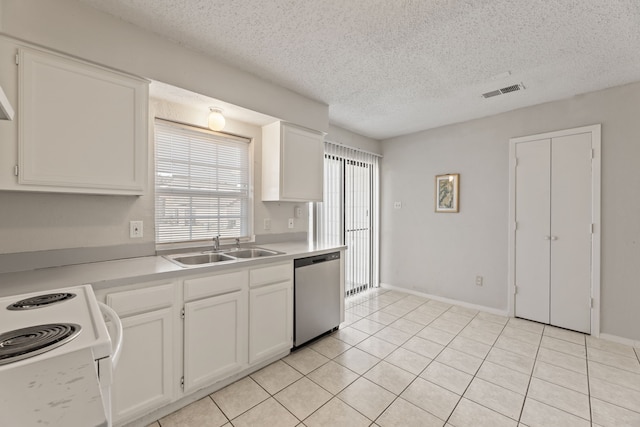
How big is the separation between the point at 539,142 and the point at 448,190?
1.12 m

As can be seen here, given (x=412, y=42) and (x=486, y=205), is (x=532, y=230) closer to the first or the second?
(x=486, y=205)

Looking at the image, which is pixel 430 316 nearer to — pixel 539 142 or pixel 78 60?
pixel 539 142

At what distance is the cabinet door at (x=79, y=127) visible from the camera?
149 cm

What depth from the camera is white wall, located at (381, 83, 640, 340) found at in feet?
8.73

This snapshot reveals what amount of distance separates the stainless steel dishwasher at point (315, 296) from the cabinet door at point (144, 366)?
1.06 meters

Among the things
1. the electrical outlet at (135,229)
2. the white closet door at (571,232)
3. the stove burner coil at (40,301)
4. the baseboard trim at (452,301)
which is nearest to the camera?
the stove burner coil at (40,301)

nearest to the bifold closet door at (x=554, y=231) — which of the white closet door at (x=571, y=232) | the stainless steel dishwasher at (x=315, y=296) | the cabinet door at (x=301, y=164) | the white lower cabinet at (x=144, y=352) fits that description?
the white closet door at (x=571, y=232)

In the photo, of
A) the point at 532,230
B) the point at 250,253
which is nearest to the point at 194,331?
the point at 250,253

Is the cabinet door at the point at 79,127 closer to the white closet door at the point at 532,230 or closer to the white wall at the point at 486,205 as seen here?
the white wall at the point at 486,205

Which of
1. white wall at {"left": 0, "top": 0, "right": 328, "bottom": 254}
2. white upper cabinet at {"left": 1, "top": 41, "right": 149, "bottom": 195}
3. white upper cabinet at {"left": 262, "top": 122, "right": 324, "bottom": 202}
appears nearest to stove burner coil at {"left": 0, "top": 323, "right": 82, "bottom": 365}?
white upper cabinet at {"left": 1, "top": 41, "right": 149, "bottom": 195}

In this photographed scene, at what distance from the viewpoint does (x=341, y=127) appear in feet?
Result: 13.1

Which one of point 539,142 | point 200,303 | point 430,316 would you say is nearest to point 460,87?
point 539,142

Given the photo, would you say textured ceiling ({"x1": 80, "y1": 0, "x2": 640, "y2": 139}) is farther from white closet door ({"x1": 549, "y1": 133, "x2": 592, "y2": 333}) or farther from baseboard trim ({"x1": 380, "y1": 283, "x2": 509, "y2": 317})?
baseboard trim ({"x1": 380, "y1": 283, "x2": 509, "y2": 317})

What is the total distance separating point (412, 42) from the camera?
1999 millimetres
